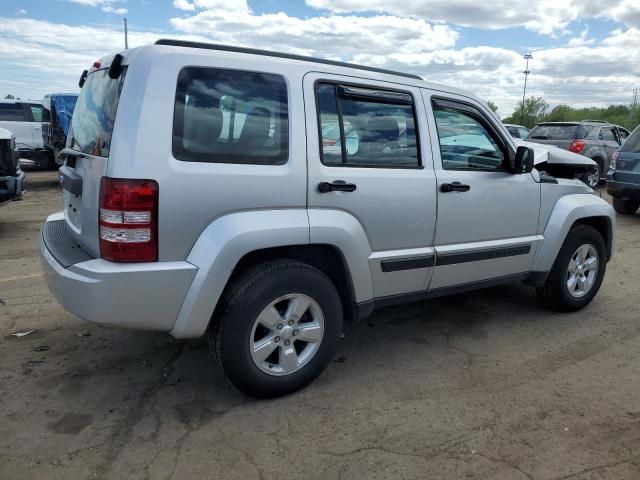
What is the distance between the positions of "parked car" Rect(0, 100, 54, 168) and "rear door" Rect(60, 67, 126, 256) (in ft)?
40.0

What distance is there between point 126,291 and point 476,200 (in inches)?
94.4

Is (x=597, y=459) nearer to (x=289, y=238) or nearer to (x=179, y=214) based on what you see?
(x=289, y=238)

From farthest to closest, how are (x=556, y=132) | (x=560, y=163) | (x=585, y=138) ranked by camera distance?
(x=556, y=132) → (x=585, y=138) → (x=560, y=163)

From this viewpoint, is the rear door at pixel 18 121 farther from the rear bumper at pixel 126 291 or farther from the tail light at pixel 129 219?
the tail light at pixel 129 219

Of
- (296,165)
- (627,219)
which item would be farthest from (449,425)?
(627,219)

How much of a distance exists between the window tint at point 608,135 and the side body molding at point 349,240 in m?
12.5

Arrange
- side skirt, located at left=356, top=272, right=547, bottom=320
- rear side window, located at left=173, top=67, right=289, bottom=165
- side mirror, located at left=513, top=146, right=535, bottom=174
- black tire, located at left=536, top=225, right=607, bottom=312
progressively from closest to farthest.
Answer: rear side window, located at left=173, top=67, right=289, bottom=165 < side skirt, located at left=356, top=272, right=547, bottom=320 < side mirror, located at left=513, top=146, right=535, bottom=174 < black tire, located at left=536, top=225, right=607, bottom=312

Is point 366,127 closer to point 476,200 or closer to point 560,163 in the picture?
point 476,200

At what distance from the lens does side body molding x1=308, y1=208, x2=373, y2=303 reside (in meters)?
2.94

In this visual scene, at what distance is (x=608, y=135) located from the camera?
44.2ft

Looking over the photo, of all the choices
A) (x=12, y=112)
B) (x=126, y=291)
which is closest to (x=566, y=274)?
(x=126, y=291)

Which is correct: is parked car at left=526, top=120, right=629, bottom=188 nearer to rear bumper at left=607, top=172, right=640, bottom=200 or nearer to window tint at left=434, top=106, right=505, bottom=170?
rear bumper at left=607, top=172, right=640, bottom=200

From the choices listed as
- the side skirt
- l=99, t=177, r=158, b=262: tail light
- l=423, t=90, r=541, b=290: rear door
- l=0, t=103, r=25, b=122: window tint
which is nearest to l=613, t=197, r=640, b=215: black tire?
the side skirt

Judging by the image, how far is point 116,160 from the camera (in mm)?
2525
